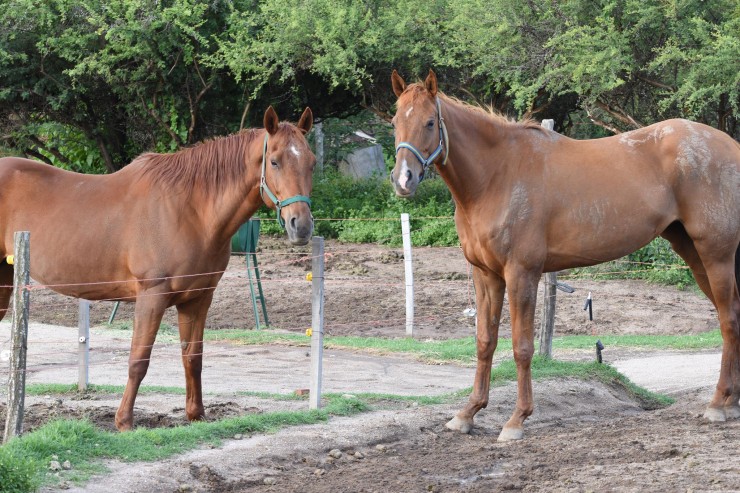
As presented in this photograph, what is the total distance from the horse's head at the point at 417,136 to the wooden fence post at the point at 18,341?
2.52 meters

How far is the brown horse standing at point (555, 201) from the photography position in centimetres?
708

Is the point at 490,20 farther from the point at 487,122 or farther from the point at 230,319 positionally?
the point at 487,122

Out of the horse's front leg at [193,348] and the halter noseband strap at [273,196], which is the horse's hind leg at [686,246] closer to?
the halter noseband strap at [273,196]

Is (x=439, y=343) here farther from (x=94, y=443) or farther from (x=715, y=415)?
(x=94, y=443)

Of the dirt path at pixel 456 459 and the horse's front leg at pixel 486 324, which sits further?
the horse's front leg at pixel 486 324

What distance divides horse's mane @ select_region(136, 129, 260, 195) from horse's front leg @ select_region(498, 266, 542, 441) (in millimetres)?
2167

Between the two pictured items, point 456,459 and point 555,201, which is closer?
point 456,459

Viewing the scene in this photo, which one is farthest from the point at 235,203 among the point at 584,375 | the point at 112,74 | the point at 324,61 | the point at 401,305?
the point at 112,74

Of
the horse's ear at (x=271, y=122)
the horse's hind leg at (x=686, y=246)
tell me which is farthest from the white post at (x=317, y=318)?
the horse's hind leg at (x=686, y=246)

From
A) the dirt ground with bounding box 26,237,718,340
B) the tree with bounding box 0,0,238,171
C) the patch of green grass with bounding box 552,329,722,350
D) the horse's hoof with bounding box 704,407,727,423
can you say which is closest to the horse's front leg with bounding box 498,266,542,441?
the horse's hoof with bounding box 704,407,727,423

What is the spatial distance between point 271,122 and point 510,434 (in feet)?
9.32

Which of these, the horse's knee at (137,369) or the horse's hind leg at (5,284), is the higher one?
the horse's hind leg at (5,284)

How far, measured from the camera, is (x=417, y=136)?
695 cm

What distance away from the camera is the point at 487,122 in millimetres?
7430
